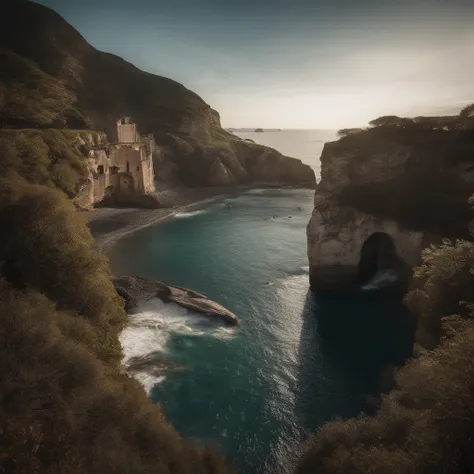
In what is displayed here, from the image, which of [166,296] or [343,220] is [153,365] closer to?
[166,296]

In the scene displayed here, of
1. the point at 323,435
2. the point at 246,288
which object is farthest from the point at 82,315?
the point at 246,288

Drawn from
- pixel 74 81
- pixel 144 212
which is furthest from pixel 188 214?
pixel 74 81

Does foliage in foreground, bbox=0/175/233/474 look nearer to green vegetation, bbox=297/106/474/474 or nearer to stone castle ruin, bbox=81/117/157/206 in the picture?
green vegetation, bbox=297/106/474/474

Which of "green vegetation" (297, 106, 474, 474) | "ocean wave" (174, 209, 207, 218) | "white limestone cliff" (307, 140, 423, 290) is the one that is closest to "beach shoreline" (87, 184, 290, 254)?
"ocean wave" (174, 209, 207, 218)

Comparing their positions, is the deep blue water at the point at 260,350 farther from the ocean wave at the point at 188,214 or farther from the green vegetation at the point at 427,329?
the ocean wave at the point at 188,214

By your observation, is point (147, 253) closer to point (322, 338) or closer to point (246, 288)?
point (246, 288)
